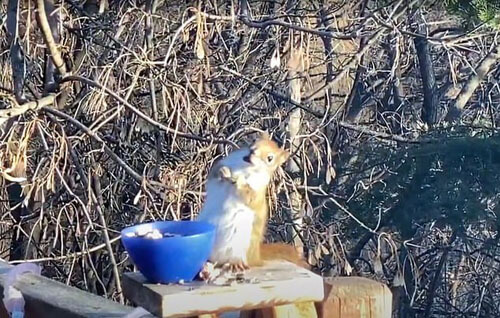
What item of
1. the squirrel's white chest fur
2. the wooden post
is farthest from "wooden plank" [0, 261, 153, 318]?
the wooden post

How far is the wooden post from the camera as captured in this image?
4.39 ft

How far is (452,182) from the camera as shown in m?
3.48

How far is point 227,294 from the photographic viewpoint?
1.23m

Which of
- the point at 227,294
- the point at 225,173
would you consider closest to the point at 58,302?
the point at 225,173

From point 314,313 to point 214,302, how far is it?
148 mm

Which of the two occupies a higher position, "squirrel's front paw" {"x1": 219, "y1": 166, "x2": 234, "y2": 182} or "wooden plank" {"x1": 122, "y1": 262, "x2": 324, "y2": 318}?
"squirrel's front paw" {"x1": 219, "y1": 166, "x2": 234, "y2": 182}

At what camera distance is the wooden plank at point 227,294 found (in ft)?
3.98

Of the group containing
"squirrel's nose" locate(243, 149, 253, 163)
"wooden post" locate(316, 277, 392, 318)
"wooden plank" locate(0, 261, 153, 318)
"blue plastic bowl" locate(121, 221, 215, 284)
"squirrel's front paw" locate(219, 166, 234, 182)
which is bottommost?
"wooden plank" locate(0, 261, 153, 318)

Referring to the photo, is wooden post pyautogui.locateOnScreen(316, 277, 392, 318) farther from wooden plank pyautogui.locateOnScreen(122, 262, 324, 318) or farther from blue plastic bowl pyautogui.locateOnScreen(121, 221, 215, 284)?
blue plastic bowl pyautogui.locateOnScreen(121, 221, 215, 284)

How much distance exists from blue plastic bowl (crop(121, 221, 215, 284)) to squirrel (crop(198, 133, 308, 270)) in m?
0.08

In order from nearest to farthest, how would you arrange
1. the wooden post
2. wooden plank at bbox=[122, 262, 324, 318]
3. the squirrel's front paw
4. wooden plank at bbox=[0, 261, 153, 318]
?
1. wooden plank at bbox=[122, 262, 324, 318]
2. the wooden post
3. the squirrel's front paw
4. wooden plank at bbox=[0, 261, 153, 318]

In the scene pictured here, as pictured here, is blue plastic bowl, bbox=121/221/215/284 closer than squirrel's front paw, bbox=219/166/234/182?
Yes

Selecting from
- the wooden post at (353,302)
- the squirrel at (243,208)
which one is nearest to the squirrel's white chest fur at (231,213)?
the squirrel at (243,208)

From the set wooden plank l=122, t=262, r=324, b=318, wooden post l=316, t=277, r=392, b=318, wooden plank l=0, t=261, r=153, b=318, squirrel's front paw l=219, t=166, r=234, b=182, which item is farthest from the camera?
wooden plank l=0, t=261, r=153, b=318
